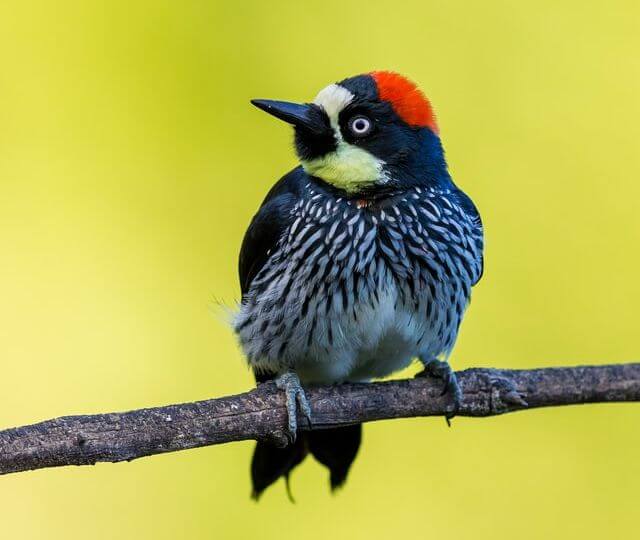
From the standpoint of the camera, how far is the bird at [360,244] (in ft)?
12.8

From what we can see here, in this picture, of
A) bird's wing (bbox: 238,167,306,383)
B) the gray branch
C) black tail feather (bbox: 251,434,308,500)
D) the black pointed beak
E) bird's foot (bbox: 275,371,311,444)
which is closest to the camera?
the gray branch

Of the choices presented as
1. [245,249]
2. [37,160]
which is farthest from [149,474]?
[37,160]

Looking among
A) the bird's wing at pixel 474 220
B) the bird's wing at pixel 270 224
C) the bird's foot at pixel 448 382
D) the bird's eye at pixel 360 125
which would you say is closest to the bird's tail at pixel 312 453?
the bird's wing at pixel 270 224

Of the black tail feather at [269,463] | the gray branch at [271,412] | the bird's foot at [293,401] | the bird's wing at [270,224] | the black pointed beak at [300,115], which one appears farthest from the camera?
the black tail feather at [269,463]

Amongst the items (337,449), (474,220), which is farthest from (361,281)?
(337,449)

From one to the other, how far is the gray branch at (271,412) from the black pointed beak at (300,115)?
95 centimetres

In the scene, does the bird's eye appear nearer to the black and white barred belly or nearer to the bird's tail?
the black and white barred belly

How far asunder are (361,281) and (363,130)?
558mm

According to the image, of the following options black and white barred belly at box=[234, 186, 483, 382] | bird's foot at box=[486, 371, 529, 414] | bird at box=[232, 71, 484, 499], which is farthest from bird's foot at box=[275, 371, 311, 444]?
bird's foot at box=[486, 371, 529, 414]

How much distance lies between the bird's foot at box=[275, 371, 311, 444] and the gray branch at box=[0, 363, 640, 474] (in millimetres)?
24

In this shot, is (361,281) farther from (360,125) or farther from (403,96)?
(403,96)

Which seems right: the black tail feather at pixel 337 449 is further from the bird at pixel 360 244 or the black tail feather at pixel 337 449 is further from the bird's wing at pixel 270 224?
the bird's wing at pixel 270 224

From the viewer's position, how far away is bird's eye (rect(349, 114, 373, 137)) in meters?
3.89

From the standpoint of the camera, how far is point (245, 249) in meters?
4.31
